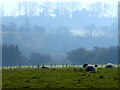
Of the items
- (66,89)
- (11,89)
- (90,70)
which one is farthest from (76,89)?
(90,70)

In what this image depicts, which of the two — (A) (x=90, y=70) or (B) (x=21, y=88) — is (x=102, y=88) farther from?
(A) (x=90, y=70)

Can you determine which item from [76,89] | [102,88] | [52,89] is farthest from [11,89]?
[102,88]

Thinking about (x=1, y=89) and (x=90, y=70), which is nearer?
(x=1, y=89)

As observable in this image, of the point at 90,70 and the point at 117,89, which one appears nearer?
the point at 117,89

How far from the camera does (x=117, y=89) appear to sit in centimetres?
3253

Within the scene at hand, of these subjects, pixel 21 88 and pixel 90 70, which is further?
pixel 90 70

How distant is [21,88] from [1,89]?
7.27ft

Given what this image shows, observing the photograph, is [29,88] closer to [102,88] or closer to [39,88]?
[39,88]

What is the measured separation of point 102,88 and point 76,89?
2706 millimetres

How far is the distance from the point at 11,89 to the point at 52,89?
14.1 ft

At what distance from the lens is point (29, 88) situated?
3422cm

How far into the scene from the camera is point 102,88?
33.4m

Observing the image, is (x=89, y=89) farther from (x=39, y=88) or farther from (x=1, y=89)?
(x=1, y=89)

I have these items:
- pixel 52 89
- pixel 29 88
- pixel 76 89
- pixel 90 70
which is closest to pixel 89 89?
pixel 76 89
